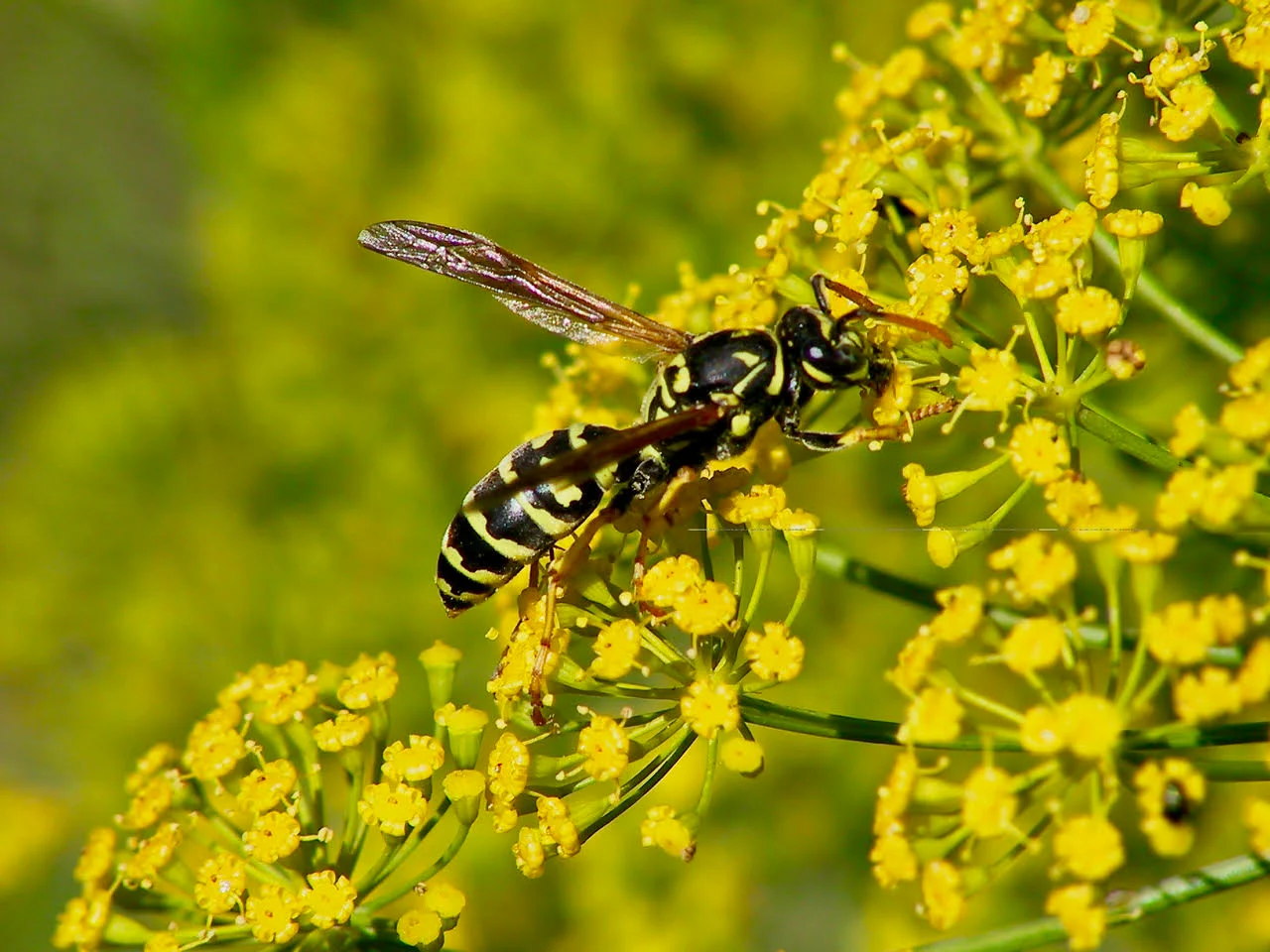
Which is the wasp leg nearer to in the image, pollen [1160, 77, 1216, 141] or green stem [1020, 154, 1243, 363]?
green stem [1020, 154, 1243, 363]

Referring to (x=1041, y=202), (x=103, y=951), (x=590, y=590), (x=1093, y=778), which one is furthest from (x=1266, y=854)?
(x=103, y=951)

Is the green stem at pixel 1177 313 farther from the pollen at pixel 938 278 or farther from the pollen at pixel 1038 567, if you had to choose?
the pollen at pixel 1038 567

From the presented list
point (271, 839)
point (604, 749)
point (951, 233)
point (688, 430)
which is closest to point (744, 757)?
point (604, 749)

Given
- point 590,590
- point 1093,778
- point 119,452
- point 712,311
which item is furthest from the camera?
point 119,452

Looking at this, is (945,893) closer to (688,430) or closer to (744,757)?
(744,757)

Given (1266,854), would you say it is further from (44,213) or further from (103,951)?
(44,213)

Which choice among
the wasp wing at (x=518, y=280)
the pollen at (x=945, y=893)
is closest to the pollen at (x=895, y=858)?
the pollen at (x=945, y=893)
